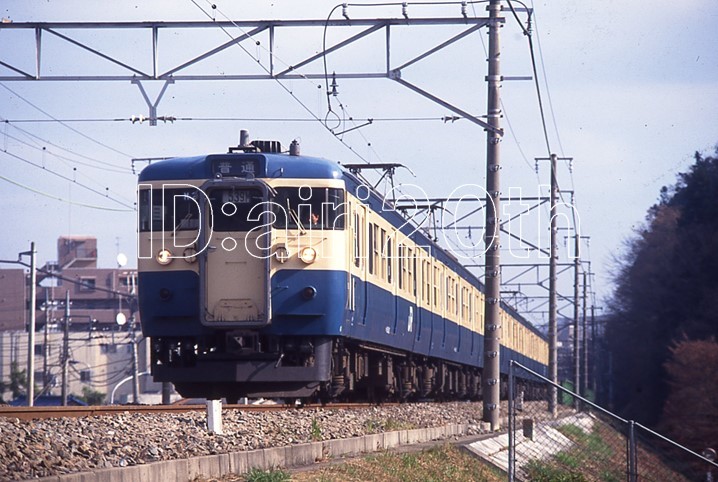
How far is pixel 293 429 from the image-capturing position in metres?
12.0

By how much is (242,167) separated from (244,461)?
17.3ft

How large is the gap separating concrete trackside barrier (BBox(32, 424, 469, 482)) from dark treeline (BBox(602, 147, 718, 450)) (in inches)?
818

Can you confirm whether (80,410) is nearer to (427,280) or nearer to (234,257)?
(234,257)

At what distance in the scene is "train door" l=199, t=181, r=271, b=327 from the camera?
532 inches

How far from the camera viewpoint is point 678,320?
4719 centimetres

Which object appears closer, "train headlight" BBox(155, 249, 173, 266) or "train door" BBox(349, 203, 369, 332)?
"train headlight" BBox(155, 249, 173, 266)

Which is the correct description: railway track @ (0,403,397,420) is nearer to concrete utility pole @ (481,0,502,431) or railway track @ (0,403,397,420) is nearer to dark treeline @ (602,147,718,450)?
concrete utility pole @ (481,0,502,431)

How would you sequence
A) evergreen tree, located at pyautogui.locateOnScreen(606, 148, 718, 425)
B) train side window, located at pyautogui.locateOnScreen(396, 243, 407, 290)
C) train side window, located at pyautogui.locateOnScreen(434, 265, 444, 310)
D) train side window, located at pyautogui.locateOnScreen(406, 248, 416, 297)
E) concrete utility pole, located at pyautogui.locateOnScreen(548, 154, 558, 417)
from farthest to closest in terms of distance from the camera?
evergreen tree, located at pyautogui.locateOnScreen(606, 148, 718, 425)
concrete utility pole, located at pyautogui.locateOnScreen(548, 154, 558, 417)
train side window, located at pyautogui.locateOnScreen(434, 265, 444, 310)
train side window, located at pyautogui.locateOnScreen(406, 248, 416, 297)
train side window, located at pyautogui.locateOnScreen(396, 243, 407, 290)

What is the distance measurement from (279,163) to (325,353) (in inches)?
87.4

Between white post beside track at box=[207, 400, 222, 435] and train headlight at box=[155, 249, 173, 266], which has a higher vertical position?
train headlight at box=[155, 249, 173, 266]

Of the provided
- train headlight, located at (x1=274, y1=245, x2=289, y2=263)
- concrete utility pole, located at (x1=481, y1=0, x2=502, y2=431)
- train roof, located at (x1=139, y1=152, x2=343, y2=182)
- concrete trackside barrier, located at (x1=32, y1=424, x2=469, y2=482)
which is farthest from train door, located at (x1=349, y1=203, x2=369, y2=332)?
concrete utility pole, located at (x1=481, y1=0, x2=502, y2=431)

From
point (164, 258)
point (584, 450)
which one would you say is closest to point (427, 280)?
point (164, 258)

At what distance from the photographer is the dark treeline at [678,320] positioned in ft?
117

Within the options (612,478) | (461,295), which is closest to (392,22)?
(612,478)
